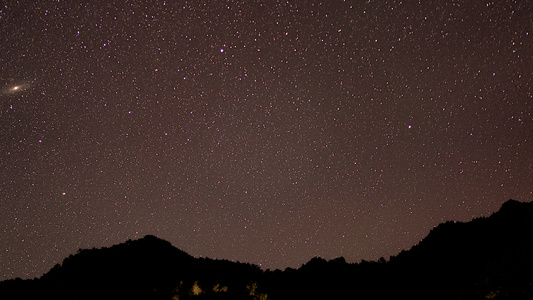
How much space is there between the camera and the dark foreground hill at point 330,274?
930 cm

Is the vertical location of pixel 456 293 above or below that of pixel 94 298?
below

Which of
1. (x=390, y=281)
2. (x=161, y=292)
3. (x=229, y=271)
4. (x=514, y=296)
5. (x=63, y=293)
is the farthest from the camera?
(x=390, y=281)

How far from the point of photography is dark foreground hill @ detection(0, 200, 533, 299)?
366 inches

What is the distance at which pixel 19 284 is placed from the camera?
374 inches

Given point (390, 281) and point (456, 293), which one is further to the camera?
point (390, 281)

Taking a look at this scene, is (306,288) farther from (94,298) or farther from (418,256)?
(94,298)

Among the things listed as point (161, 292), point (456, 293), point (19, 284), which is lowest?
point (456, 293)

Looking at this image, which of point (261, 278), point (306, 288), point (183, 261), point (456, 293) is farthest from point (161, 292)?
point (456, 293)

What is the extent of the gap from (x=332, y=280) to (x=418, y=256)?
135 inches

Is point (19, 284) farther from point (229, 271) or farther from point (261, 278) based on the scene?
point (261, 278)

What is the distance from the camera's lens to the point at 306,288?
13.5 metres

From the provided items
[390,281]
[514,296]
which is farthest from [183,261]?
[514,296]

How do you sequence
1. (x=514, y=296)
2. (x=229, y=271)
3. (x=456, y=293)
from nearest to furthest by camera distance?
(x=514, y=296) → (x=456, y=293) → (x=229, y=271)

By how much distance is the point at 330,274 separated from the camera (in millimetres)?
14133
